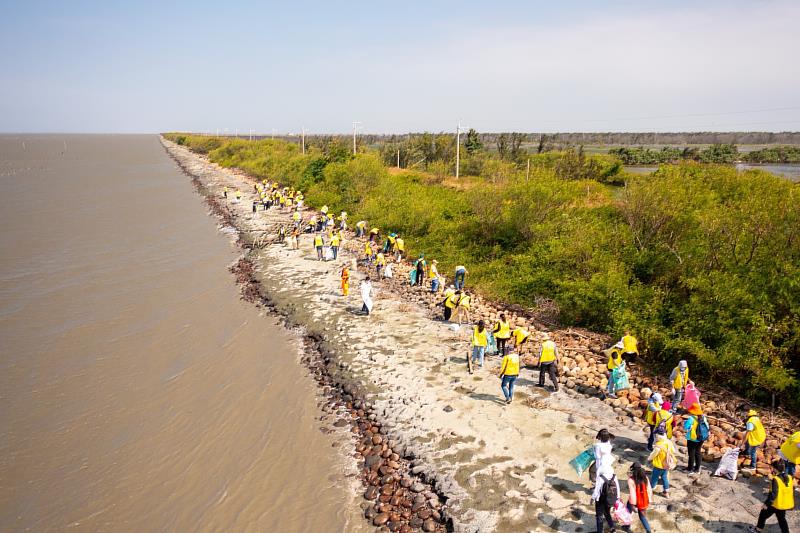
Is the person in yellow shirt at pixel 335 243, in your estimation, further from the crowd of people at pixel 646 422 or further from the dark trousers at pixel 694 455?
A: the dark trousers at pixel 694 455

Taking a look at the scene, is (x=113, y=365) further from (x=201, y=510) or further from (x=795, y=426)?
(x=795, y=426)

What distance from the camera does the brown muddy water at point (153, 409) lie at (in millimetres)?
9133

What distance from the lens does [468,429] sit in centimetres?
1027

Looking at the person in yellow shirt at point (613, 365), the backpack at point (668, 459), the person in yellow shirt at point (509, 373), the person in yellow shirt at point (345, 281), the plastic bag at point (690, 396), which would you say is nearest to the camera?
the backpack at point (668, 459)

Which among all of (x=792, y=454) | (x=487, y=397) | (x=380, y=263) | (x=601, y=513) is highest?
(x=380, y=263)

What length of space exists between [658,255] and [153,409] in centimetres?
1618

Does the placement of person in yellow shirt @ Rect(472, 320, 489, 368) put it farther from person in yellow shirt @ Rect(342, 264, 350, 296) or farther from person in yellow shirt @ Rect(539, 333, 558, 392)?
person in yellow shirt @ Rect(342, 264, 350, 296)

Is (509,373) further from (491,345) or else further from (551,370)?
(491,345)

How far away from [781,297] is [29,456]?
18263 millimetres

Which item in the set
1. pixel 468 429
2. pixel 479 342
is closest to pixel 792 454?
pixel 468 429

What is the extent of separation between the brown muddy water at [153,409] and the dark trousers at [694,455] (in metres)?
6.27

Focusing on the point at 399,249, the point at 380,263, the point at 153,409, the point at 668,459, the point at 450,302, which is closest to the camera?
the point at 668,459

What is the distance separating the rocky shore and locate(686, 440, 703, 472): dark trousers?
20 cm

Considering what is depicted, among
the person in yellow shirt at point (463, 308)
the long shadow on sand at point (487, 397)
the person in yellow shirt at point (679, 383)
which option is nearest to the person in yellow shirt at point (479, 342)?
the long shadow on sand at point (487, 397)
